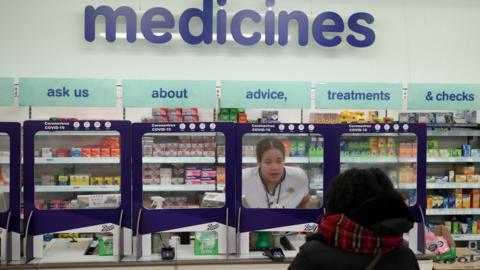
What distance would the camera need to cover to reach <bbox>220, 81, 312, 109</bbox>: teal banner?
232 inches

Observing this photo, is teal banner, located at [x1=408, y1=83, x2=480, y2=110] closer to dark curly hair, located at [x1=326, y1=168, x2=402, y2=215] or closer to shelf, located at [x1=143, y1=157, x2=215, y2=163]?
shelf, located at [x1=143, y1=157, x2=215, y2=163]

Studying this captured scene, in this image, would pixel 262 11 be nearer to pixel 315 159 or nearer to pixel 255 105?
pixel 255 105

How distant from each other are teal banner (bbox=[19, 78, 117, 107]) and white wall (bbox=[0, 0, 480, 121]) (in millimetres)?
753

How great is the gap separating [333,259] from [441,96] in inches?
204

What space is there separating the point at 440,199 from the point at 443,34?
95.6 inches

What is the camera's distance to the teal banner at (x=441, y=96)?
247 inches

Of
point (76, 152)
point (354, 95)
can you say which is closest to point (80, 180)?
point (76, 152)

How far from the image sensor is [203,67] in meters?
6.71

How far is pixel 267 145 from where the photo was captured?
347cm

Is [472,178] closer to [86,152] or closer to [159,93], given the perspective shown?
[159,93]

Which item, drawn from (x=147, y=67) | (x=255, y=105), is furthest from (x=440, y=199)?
(x=147, y=67)

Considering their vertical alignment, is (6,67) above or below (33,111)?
above

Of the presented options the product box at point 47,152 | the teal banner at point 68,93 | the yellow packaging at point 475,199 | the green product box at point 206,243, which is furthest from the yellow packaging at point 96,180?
the yellow packaging at point 475,199

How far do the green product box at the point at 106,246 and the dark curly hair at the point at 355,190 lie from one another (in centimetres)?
216
